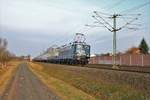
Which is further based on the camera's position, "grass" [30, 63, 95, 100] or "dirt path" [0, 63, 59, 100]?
"dirt path" [0, 63, 59, 100]

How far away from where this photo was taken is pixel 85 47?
6200 cm

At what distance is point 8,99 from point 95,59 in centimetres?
7148

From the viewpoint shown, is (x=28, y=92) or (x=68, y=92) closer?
(x=68, y=92)

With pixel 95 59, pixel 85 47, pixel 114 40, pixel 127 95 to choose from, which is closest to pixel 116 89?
pixel 127 95

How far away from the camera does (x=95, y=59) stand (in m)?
93.4

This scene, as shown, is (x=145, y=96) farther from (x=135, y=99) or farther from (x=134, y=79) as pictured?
(x=134, y=79)

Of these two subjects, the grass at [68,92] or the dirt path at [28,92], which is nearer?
the grass at [68,92]

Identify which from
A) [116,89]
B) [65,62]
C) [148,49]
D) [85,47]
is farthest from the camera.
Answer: [148,49]

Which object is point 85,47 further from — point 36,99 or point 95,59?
point 36,99

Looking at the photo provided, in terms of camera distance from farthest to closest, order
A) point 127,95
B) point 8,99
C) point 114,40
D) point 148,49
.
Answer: point 148,49
point 114,40
point 8,99
point 127,95

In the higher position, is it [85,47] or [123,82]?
[85,47]

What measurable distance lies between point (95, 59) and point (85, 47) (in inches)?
1251

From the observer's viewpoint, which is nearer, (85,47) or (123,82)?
(123,82)

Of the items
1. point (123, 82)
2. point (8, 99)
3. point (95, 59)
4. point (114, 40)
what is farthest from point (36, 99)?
point (95, 59)
